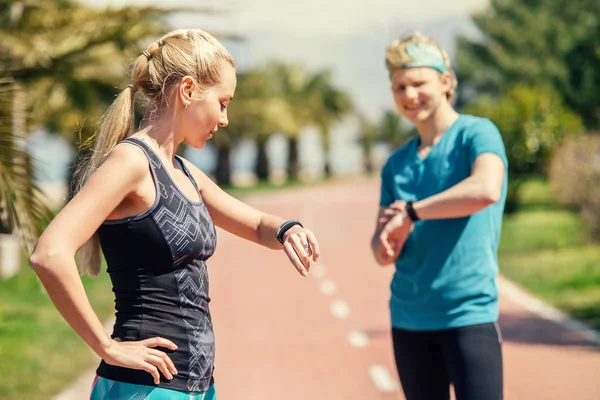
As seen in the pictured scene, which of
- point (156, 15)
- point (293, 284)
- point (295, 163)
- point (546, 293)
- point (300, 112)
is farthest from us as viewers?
point (295, 163)

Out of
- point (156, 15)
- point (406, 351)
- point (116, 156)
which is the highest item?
point (156, 15)

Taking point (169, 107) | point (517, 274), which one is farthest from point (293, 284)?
point (169, 107)

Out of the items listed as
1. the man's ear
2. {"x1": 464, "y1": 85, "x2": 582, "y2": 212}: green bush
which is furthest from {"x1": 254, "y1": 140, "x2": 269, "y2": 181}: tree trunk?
the man's ear

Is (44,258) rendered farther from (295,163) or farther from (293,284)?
(295,163)

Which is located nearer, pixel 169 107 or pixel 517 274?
pixel 169 107

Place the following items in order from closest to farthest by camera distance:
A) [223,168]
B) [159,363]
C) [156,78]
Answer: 1. [159,363]
2. [156,78]
3. [223,168]

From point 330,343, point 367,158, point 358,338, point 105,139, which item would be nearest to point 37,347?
point 330,343

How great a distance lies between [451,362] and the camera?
3.37 meters

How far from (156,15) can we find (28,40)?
198 cm

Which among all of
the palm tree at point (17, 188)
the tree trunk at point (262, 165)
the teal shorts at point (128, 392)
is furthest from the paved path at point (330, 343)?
the tree trunk at point (262, 165)

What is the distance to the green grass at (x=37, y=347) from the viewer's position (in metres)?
7.20

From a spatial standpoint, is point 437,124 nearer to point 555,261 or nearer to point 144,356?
point 144,356

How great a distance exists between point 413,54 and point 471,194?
0.64 m

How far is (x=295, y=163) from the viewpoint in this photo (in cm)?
7762
